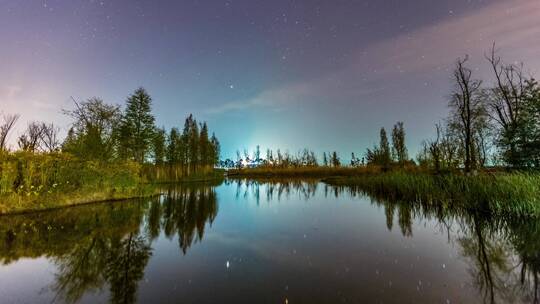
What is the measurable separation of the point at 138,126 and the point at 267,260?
34.5 metres

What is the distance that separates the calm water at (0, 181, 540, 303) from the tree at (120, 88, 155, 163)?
83.8 ft

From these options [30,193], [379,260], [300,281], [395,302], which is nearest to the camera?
[395,302]

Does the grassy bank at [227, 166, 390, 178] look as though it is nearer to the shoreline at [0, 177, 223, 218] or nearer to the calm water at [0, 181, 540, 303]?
the shoreline at [0, 177, 223, 218]

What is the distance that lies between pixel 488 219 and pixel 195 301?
10.2m

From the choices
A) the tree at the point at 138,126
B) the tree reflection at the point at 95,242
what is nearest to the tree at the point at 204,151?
the tree at the point at 138,126

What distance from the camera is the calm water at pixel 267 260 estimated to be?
4.02 m

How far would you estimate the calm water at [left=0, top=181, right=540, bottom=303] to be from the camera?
4.02 meters

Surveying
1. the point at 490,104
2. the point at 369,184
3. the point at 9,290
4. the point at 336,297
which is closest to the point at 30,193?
the point at 9,290

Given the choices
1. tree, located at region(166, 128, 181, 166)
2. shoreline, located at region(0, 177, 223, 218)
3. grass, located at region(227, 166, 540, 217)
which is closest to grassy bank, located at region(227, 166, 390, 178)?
tree, located at region(166, 128, 181, 166)

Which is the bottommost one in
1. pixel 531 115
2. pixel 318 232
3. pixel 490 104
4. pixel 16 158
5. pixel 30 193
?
pixel 318 232

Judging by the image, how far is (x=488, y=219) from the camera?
9.35 metres

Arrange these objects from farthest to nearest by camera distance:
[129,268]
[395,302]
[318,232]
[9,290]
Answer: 1. [318,232]
2. [129,268]
3. [9,290]
4. [395,302]

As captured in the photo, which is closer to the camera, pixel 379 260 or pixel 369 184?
pixel 379 260

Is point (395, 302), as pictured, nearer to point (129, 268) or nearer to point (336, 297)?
point (336, 297)
